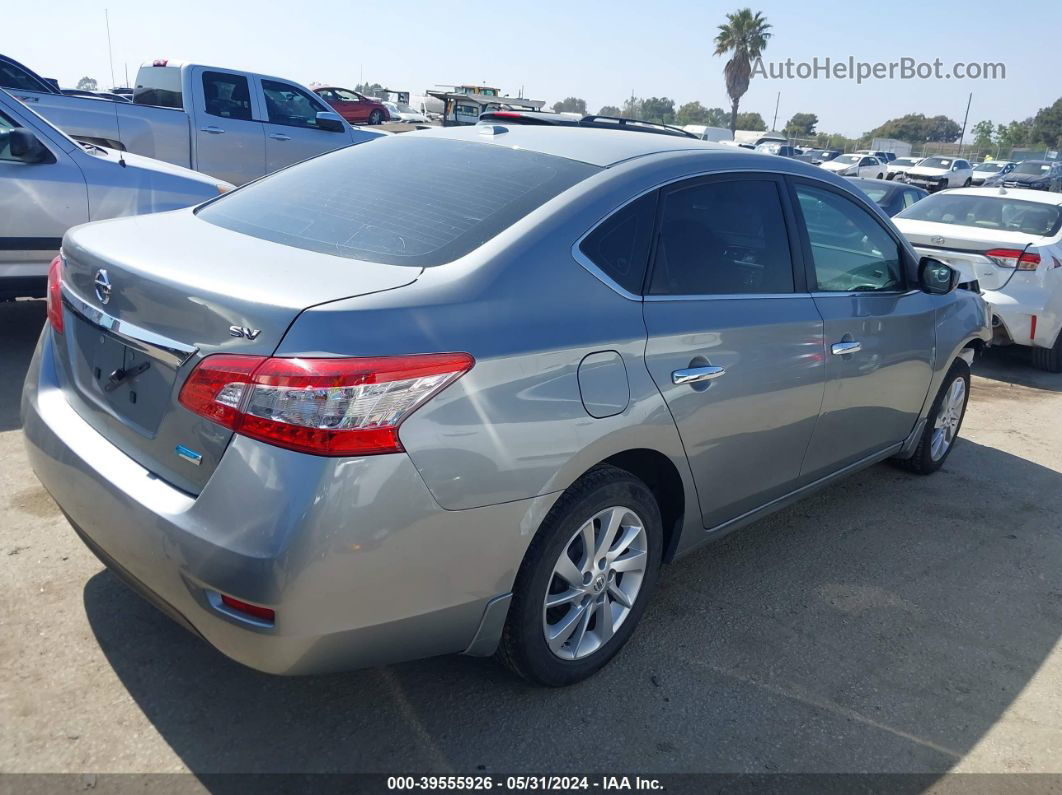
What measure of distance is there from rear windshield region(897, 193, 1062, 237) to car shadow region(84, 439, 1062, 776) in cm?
513

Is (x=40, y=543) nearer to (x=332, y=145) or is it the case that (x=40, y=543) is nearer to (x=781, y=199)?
(x=781, y=199)

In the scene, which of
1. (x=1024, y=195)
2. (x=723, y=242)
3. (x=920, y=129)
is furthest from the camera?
(x=920, y=129)

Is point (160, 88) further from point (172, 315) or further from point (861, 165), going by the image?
point (861, 165)

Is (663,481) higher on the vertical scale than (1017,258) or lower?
lower

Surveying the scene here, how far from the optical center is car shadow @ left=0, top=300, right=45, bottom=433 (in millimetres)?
4770

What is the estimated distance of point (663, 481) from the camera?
3.12m

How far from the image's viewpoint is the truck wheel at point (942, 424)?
4.93 metres

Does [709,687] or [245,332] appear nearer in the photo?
[245,332]

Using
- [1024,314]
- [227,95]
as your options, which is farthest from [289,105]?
[1024,314]

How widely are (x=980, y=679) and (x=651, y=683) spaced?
1235 millimetres

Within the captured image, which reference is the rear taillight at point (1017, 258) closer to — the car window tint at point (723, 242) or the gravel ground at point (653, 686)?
the gravel ground at point (653, 686)

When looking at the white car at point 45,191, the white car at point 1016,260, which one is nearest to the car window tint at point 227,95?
the white car at point 45,191

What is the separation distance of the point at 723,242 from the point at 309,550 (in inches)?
75.0

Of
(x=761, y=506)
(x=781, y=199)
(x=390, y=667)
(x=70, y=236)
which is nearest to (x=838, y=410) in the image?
(x=761, y=506)
